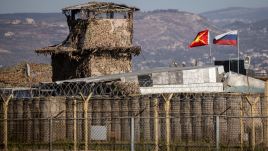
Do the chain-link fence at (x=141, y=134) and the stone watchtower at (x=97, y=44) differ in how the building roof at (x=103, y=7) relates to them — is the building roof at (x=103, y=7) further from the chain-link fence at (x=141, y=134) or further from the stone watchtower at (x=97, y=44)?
the chain-link fence at (x=141, y=134)

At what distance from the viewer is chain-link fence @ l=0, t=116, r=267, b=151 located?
1355 inches

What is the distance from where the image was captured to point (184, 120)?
36906 millimetres

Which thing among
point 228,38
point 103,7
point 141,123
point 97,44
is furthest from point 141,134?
point 103,7

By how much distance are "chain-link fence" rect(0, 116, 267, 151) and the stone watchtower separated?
16795 mm

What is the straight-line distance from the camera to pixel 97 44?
55938mm

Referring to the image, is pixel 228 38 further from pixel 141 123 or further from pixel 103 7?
pixel 141 123

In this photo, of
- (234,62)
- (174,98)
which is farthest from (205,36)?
(174,98)

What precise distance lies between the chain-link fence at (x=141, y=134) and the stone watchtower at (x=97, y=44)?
16.8m

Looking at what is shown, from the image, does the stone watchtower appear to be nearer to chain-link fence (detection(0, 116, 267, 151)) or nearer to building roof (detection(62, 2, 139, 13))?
building roof (detection(62, 2, 139, 13))

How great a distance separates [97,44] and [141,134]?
20505mm

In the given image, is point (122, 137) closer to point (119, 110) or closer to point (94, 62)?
point (119, 110)

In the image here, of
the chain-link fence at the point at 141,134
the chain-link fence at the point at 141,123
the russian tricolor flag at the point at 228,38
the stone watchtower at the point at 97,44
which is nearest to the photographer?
the chain-link fence at the point at 141,134

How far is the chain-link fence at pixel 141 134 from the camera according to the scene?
3441cm

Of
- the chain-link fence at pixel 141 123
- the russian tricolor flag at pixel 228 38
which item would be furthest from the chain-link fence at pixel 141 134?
the russian tricolor flag at pixel 228 38
